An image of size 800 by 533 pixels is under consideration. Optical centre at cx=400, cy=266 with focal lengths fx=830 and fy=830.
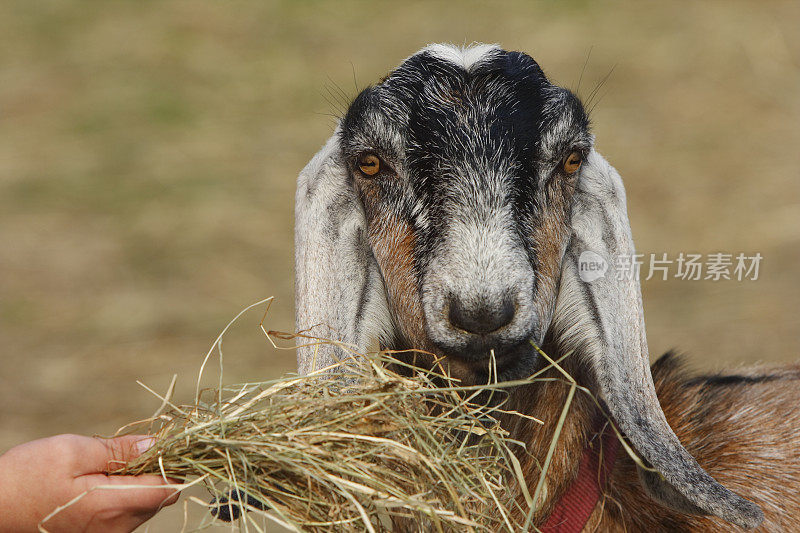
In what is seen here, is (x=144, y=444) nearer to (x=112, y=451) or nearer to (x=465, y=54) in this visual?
(x=112, y=451)

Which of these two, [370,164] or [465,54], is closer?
[370,164]

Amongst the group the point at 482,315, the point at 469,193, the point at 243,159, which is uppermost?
the point at 243,159

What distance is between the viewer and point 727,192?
928 cm

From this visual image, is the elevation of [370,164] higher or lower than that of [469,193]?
higher

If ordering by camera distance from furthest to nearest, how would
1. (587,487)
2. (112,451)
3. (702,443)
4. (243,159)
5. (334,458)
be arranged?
(243,159) < (702,443) < (587,487) < (112,451) < (334,458)

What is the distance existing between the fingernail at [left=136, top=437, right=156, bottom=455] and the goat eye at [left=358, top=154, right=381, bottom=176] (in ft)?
3.97

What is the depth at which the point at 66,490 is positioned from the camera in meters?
2.52

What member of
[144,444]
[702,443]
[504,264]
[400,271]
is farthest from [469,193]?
[702,443]

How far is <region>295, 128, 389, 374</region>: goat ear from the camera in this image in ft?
10.3

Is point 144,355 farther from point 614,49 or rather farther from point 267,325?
point 614,49

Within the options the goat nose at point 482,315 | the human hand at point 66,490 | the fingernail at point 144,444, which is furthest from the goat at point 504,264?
the human hand at point 66,490

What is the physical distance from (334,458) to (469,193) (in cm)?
101

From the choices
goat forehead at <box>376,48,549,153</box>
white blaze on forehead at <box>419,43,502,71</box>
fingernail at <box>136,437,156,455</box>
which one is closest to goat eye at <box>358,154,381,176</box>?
goat forehead at <box>376,48,549,153</box>

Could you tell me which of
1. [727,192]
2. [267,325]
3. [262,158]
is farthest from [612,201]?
[262,158]
